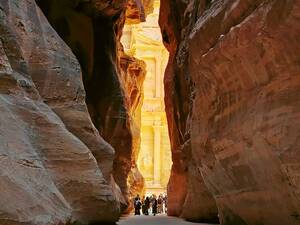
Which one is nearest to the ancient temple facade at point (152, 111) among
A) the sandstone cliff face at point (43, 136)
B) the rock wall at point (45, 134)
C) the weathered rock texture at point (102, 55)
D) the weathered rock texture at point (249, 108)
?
the weathered rock texture at point (102, 55)

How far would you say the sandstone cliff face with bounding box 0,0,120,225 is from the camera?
15.8 feet

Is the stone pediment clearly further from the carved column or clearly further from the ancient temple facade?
the carved column

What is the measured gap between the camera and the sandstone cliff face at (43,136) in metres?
4.83

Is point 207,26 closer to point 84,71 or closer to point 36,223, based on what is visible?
point 36,223

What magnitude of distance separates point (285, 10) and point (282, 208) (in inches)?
105

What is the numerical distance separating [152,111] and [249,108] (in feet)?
101

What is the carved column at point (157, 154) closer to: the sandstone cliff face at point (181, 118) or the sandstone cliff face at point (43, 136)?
the sandstone cliff face at point (181, 118)

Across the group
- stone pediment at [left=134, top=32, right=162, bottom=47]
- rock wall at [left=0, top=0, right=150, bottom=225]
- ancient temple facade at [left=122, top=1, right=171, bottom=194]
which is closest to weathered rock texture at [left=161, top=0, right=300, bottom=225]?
rock wall at [left=0, top=0, right=150, bottom=225]

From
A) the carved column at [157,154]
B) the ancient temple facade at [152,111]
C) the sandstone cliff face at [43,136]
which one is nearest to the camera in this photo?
the sandstone cliff face at [43,136]

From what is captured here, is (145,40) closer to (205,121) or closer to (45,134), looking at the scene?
(205,121)

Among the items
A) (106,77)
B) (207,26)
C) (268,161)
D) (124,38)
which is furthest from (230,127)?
(124,38)

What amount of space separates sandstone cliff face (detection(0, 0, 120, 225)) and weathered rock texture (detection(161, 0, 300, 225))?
2050mm

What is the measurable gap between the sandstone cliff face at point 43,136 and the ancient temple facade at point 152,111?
26934 mm

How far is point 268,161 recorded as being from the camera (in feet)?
20.7
